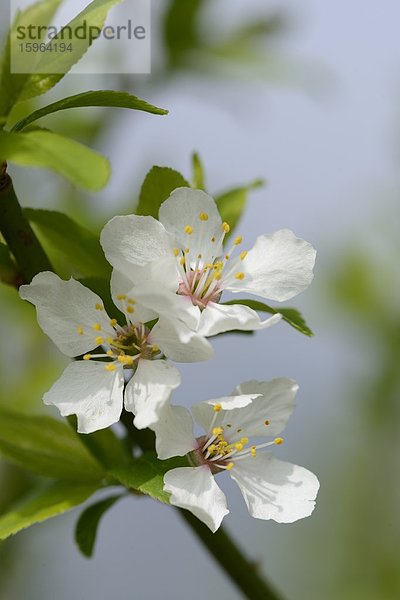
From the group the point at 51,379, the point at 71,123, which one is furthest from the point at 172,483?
the point at 71,123

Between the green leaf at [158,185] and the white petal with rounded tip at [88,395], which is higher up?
the green leaf at [158,185]

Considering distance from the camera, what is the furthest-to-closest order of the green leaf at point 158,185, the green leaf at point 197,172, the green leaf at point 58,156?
the green leaf at point 197,172
the green leaf at point 158,185
the green leaf at point 58,156

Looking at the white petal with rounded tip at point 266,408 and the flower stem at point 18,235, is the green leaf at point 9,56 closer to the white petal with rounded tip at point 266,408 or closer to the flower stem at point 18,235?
the flower stem at point 18,235

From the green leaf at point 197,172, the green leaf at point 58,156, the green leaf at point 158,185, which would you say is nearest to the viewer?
the green leaf at point 58,156

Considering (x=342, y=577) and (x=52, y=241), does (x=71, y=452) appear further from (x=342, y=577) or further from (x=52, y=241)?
(x=342, y=577)

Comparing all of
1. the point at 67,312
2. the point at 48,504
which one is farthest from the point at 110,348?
the point at 48,504

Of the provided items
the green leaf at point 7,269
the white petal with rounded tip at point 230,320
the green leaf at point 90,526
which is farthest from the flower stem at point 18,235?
the green leaf at point 90,526
